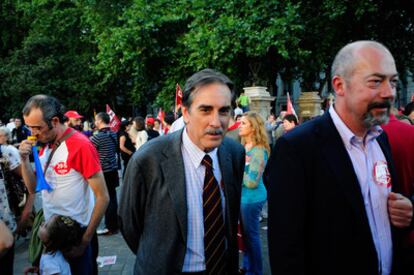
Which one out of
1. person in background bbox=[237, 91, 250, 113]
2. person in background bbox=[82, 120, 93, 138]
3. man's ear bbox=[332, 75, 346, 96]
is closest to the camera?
man's ear bbox=[332, 75, 346, 96]

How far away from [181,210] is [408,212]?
1.16 metres

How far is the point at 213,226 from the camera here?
2508 millimetres

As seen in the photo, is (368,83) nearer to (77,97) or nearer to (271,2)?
(271,2)

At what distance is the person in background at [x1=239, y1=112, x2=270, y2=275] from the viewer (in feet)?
15.9

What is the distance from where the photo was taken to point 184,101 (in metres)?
2.58

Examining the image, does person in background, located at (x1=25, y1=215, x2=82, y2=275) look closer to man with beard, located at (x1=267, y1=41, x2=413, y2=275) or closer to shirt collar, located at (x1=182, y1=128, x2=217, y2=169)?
shirt collar, located at (x1=182, y1=128, x2=217, y2=169)

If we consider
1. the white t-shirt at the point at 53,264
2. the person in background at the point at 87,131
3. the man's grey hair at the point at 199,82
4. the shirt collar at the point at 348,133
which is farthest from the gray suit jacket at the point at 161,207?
the person in background at the point at 87,131

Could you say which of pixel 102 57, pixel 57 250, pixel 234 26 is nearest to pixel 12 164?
pixel 57 250

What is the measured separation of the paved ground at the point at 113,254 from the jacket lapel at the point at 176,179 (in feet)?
10.4

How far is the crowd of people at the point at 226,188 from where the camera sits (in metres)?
2.02

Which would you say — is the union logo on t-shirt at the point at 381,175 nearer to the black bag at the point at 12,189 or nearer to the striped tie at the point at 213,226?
the striped tie at the point at 213,226

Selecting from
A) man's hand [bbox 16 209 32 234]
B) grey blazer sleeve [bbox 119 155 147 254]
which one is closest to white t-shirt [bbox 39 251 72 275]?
man's hand [bbox 16 209 32 234]

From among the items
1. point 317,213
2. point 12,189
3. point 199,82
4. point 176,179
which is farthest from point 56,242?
point 317,213

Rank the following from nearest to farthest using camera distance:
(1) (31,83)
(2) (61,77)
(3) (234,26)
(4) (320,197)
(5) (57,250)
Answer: (4) (320,197)
(5) (57,250)
(3) (234,26)
(1) (31,83)
(2) (61,77)
